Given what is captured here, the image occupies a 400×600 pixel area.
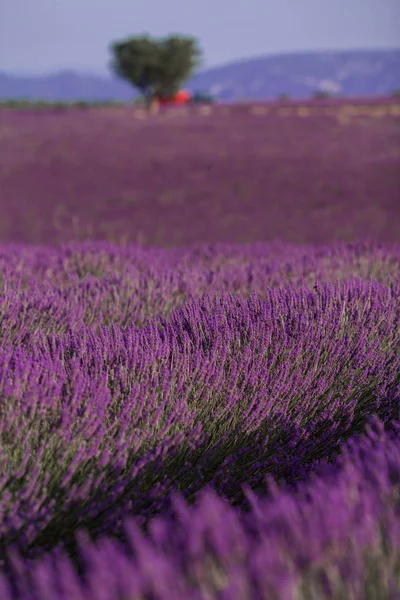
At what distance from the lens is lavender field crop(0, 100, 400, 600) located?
1202mm

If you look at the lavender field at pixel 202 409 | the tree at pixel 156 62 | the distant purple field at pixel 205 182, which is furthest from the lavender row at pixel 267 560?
the tree at pixel 156 62

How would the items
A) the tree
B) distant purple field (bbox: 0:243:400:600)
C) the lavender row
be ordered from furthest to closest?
the tree
distant purple field (bbox: 0:243:400:600)
the lavender row

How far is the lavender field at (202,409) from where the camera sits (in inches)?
47.3

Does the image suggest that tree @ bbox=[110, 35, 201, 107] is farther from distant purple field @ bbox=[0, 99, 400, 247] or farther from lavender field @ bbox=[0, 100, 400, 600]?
lavender field @ bbox=[0, 100, 400, 600]

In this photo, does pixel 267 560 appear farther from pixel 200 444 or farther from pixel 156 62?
pixel 156 62

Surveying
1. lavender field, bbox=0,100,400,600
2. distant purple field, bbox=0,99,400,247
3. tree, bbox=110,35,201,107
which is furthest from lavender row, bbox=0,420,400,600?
tree, bbox=110,35,201,107

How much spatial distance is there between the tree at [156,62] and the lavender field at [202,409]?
35.9 m

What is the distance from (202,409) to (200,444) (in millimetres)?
134

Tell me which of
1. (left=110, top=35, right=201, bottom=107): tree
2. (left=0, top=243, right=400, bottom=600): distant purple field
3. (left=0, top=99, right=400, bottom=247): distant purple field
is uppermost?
(left=110, top=35, right=201, bottom=107): tree

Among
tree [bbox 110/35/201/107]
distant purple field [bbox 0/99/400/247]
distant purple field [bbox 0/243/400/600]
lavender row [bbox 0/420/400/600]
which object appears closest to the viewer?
lavender row [bbox 0/420/400/600]

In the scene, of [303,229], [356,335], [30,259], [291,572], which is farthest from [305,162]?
[291,572]

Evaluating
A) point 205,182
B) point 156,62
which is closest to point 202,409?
point 205,182

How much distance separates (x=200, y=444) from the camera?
2.33 meters

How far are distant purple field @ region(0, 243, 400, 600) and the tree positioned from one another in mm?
39059
